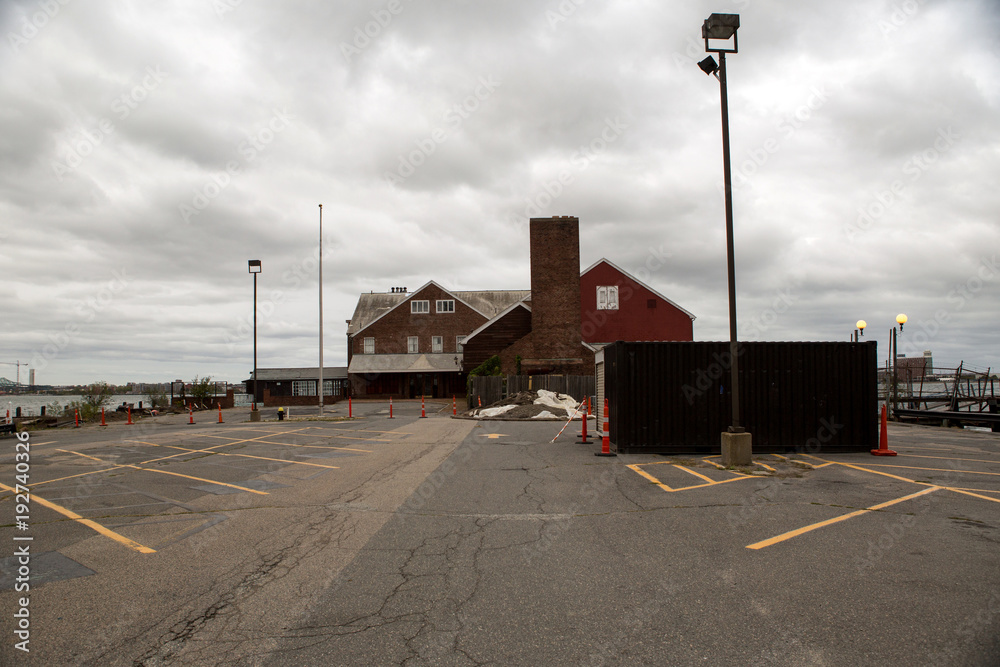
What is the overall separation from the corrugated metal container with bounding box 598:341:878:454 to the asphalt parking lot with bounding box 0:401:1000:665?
2.52 m

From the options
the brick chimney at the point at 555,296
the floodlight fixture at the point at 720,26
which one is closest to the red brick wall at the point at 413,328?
the brick chimney at the point at 555,296

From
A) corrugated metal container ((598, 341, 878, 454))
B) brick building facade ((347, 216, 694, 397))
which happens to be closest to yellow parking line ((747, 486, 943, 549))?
corrugated metal container ((598, 341, 878, 454))

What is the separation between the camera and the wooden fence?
34.4 m

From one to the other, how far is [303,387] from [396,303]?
40.0 ft

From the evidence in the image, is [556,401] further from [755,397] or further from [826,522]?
[826,522]

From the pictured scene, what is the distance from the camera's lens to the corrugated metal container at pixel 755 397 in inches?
561

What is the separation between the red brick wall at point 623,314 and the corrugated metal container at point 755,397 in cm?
2993

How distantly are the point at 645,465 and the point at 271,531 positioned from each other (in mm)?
7767

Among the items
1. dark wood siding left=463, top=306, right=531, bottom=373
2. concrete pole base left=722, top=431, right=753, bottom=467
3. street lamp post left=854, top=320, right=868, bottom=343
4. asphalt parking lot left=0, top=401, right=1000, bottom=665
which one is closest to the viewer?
asphalt parking lot left=0, top=401, right=1000, bottom=665

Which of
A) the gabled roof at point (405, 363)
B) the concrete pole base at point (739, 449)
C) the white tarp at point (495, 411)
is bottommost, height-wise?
the white tarp at point (495, 411)

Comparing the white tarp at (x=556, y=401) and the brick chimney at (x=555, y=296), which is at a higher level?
the brick chimney at (x=555, y=296)

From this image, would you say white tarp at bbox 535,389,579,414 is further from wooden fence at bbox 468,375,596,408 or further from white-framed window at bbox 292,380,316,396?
white-framed window at bbox 292,380,316,396

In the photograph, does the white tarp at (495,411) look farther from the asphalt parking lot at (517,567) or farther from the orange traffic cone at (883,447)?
the asphalt parking lot at (517,567)

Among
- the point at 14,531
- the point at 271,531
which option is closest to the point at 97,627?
the point at 271,531
